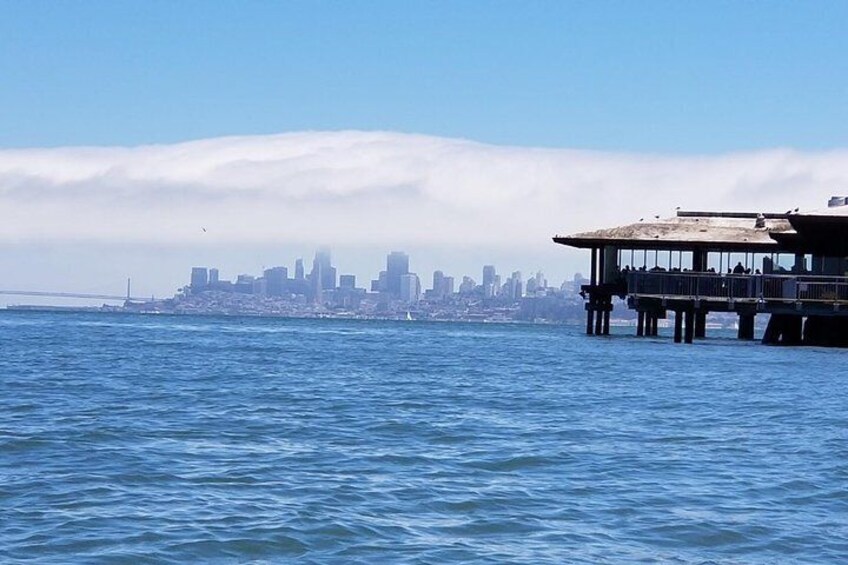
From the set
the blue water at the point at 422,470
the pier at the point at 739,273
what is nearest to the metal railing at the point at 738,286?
the pier at the point at 739,273

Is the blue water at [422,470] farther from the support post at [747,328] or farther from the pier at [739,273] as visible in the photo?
the support post at [747,328]

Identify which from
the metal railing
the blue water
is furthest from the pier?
the blue water

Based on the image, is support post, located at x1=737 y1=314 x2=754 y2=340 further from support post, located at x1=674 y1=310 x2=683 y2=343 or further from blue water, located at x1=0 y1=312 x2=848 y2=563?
blue water, located at x1=0 y1=312 x2=848 y2=563

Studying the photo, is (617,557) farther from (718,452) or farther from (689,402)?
(689,402)

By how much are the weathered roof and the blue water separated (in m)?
25.8

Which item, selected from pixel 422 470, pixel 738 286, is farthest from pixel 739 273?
pixel 422 470

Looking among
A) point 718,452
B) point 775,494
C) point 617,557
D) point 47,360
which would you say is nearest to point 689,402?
point 718,452

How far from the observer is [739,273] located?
178 ft

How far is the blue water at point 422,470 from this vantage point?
1276 centimetres

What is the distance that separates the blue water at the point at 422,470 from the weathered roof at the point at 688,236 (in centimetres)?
2575

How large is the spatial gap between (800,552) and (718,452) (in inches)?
254

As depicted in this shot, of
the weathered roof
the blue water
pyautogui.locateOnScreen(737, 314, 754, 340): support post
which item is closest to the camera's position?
the blue water

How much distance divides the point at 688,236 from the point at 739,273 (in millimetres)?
5540

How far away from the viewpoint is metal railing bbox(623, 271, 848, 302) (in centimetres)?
4972
